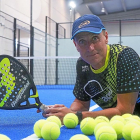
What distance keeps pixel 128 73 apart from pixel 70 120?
1.95 feet

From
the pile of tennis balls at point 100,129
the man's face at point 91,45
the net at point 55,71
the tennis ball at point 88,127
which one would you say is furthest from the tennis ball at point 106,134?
the net at point 55,71

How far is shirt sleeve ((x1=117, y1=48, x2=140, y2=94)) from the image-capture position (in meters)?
1.86

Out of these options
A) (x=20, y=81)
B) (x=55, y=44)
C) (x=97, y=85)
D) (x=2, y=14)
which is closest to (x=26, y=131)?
(x=20, y=81)

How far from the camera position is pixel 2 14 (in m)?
8.75

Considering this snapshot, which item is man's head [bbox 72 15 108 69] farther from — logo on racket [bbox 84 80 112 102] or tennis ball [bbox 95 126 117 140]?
tennis ball [bbox 95 126 117 140]

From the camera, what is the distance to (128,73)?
1.90 meters

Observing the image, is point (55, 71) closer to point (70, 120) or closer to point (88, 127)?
point (70, 120)

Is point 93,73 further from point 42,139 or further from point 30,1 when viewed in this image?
point 30,1

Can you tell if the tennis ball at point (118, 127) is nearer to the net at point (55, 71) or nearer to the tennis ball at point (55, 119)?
the tennis ball at point (55, 119)

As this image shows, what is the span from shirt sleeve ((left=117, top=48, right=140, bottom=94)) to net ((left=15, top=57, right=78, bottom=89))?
9348 mm

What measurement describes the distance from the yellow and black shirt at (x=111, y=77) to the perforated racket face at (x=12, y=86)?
0.52 m

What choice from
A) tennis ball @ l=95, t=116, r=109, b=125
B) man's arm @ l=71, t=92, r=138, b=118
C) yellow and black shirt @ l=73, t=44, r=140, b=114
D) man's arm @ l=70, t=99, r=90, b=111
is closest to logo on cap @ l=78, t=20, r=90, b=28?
yellow and black shirt @ l=73, t=44, r=140, b=114

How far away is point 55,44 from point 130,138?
33.2ft

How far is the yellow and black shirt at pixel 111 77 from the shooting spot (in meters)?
1.89
